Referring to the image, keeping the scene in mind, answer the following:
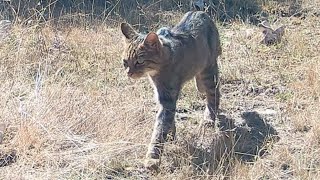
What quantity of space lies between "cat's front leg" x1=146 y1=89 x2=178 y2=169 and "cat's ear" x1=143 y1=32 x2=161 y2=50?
1.04 feet

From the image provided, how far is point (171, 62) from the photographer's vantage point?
4156 millimetres

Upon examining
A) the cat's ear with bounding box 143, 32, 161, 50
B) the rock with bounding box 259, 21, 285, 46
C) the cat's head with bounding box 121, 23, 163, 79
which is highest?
the cat's ear with bounding box 143, 32, 161, 50

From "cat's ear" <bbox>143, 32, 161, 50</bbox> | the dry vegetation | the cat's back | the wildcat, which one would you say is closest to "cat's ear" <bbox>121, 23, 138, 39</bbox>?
the wildcat

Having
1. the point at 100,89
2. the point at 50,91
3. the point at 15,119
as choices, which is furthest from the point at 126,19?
the point at 15,119

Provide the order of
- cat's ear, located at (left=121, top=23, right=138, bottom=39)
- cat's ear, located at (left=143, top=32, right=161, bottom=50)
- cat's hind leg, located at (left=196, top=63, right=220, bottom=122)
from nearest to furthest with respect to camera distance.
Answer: cat's ear, located at (left=143, top=32, right=161, bottom=50) → cat's ear, located at (left=121, top=23, right=138, bottom=39) → cat's hind leg, located at (left=196, top=63, right=220, bottom=122)

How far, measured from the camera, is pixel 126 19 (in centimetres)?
681

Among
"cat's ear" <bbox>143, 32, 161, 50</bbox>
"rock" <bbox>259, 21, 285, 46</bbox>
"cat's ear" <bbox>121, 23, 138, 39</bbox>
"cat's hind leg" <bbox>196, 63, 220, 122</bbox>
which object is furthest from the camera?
"rock" <bbox>259, 21, 285, 46</bbox>

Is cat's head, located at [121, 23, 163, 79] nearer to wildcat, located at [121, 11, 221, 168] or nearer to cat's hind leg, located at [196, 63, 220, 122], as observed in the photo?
wildcat, located at [121, 11, 221, 168]

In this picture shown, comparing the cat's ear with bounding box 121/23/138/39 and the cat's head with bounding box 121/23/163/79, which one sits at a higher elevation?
the cat's ear with bounding box 121/23/138/39

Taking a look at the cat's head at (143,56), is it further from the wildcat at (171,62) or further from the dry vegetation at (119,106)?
the dry vegetation at (119,106)

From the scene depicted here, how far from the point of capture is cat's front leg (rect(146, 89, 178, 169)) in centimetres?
383

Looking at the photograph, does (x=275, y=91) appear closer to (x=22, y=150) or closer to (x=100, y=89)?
(x=100, y=89)

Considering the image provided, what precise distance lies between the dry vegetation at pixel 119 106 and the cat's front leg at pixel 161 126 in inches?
3.1

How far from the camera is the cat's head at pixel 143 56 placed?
3998 millimetres
